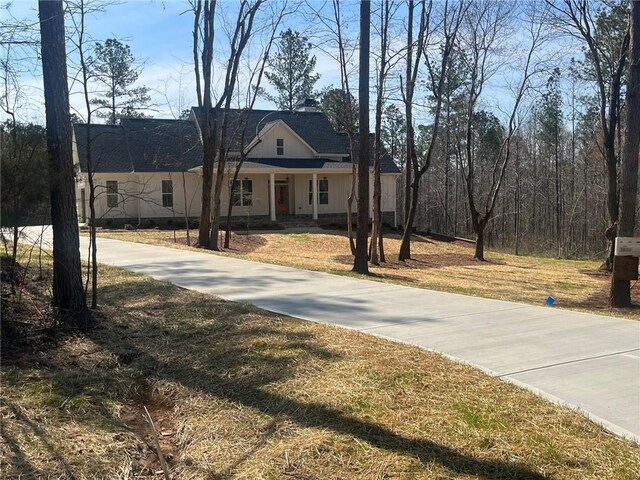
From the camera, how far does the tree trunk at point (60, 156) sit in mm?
6367

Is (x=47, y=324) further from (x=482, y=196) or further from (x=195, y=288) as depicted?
(x=482, y=196)

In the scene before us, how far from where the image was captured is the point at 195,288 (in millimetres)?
9484

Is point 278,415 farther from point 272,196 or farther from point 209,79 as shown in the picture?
point 272,196

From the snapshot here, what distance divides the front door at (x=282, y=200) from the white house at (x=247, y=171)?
0.19 feet

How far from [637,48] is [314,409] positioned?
9149 mm

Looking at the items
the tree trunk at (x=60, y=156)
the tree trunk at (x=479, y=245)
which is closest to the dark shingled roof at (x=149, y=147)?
the tree trunk at (x=479, y=245)

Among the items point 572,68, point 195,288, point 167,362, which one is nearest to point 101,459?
point 167,362

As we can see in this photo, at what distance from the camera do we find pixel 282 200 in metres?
34.7

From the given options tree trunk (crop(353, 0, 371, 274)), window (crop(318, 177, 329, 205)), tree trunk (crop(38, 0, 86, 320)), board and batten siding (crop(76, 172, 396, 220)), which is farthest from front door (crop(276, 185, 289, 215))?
tree trunk (crop(38, 0, 86, 320))

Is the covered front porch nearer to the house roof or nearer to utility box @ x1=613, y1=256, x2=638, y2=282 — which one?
the house roof

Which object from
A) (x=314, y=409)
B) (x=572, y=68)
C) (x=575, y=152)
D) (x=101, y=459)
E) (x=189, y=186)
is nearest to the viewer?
(x=101, y=459)

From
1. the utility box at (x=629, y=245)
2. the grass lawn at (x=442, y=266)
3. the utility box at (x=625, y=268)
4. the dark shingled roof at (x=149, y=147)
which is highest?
the dark shingled roof at (x=149, y=147)

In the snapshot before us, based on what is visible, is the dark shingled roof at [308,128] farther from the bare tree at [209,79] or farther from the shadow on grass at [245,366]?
the shadow on grass at [245,366]

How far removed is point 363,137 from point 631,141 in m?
6.24
